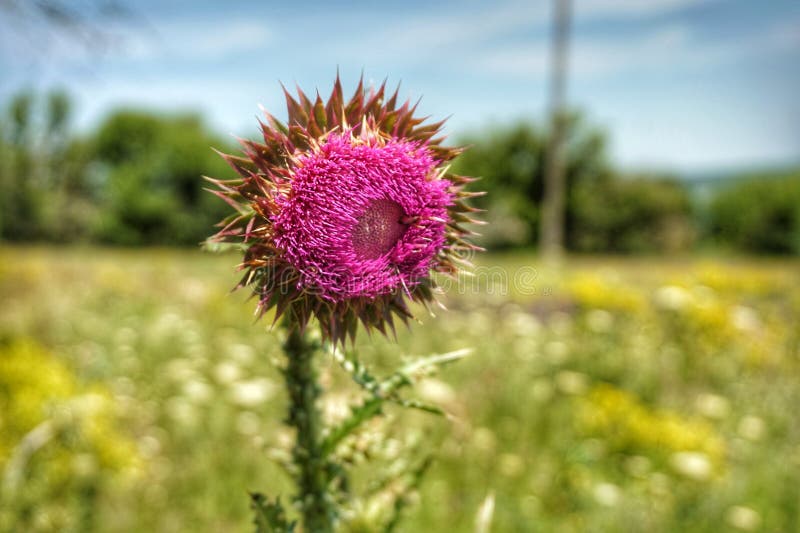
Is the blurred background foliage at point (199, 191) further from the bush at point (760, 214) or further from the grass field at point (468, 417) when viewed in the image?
the grass field at point (468, 417)

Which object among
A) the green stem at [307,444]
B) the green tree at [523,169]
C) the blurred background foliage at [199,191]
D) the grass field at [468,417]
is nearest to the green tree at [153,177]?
the blurred background foliage at [199,191]

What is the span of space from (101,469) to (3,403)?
960mm

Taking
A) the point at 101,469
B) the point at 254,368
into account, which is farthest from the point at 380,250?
the point at 254,368

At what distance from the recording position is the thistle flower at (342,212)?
178cm

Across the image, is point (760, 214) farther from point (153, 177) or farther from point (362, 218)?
point (362, 218)

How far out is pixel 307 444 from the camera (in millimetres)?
2043

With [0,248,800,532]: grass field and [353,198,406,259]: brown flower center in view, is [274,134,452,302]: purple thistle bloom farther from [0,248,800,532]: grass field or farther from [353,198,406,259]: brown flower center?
[0,248,800,532]: grass field

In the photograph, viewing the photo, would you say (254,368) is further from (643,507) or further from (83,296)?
(83,296)

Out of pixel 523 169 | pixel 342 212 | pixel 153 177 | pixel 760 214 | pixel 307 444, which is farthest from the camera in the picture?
pixel 760 214

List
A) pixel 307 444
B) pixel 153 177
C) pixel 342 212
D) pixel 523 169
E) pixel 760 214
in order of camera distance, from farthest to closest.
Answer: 1. pixel 760 214
2. pixel 153 177
3. pixel 523 169
4. pixel 307 444
5. pixel 342 212

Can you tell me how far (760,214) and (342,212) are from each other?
90.5 m

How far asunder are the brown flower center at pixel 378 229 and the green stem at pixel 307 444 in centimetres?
39

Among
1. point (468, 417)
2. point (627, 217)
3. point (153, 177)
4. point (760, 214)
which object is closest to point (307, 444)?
point (468, 417)

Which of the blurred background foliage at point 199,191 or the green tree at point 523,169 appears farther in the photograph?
the blurred background foliage at point 199,191
